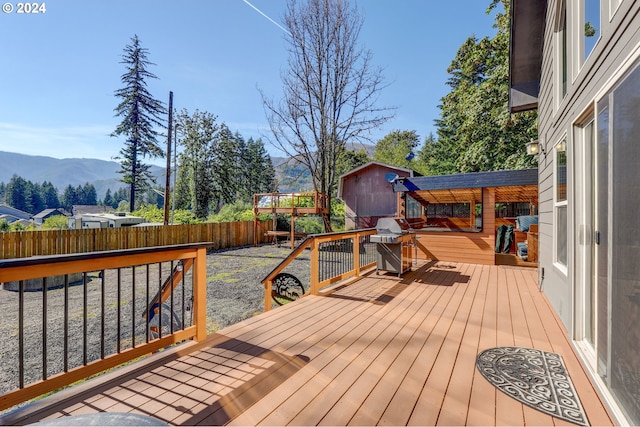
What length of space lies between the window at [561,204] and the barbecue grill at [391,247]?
2262 mm

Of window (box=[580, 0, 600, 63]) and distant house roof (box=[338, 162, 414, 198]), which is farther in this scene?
distant house roof (box=[338, 162, 414, 198])

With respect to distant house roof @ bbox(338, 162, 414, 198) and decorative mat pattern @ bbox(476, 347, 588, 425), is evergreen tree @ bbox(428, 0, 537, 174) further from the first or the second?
decorative mat pattern @ bbox(476, 347, 588, 425)

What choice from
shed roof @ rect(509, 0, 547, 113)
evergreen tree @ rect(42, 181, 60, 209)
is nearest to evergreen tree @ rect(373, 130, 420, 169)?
shed roof @ rect(509, 0, 547, 113)

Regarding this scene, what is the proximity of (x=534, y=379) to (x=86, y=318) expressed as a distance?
339 cm

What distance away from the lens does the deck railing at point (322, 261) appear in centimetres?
423

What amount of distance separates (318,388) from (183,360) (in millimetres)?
1163

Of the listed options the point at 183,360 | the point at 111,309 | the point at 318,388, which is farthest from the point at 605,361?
the point at 111,309

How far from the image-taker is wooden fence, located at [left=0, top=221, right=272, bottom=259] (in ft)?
31.3

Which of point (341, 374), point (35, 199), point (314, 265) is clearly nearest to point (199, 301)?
point (341, 374)

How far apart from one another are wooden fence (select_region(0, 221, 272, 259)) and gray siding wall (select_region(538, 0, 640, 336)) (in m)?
7.18

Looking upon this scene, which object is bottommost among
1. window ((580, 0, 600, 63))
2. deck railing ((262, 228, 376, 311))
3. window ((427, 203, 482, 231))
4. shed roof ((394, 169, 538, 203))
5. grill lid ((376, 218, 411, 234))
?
deck railing ((262, 228, 376, 311))

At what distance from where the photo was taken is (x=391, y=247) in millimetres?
5398

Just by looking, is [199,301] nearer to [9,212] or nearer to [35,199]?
[9,212]

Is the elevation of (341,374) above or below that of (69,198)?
below
